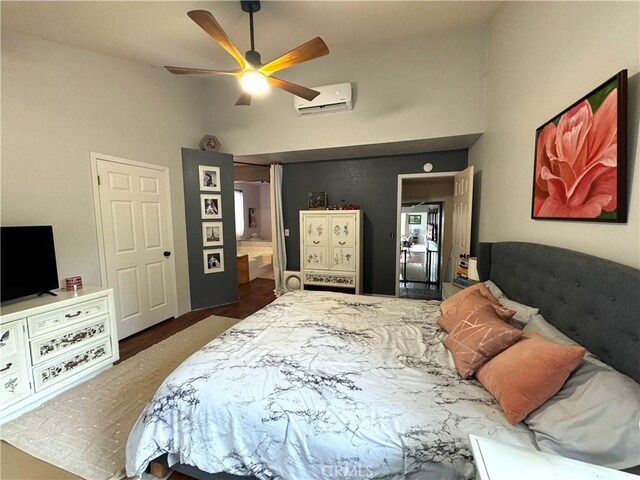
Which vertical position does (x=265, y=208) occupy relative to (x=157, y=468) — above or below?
above

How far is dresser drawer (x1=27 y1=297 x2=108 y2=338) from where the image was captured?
6.34 ft

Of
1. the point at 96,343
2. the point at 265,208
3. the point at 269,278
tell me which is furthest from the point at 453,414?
the point at 265,208

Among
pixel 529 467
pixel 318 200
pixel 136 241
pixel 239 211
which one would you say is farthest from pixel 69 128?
pixel 239 211

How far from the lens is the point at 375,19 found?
2.56m

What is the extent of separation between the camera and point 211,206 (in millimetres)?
3947

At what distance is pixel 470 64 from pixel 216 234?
12.7 feet

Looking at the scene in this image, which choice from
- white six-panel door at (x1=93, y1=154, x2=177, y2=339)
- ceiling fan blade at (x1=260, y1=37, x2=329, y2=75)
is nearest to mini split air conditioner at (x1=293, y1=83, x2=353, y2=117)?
ceiling fan blade at (x1=260, y1=37, x2=329, y2=75)

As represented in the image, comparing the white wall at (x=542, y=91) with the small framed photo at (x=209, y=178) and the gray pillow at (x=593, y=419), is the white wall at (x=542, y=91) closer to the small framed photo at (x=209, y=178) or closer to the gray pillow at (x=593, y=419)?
the gray pillow at (x=593, y=419)

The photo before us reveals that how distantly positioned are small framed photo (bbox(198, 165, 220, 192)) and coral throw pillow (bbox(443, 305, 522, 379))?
11.8 ft

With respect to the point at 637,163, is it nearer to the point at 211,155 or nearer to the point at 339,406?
the point at 339,406

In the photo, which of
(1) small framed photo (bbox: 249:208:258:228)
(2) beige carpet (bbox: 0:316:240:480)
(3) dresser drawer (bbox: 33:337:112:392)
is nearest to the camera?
(2) beige carpet (bbox: 0:316:240:480)

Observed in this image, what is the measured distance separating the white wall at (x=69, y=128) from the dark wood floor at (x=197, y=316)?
797mm

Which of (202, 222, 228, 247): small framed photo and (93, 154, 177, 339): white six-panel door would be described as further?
(202, 222, 228, 247): small framed photo

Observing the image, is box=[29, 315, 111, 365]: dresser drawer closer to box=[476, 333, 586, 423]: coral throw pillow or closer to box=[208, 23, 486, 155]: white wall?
box=[208, 23, 486, 155]: white wall
